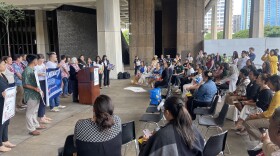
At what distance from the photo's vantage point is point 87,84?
323 inches

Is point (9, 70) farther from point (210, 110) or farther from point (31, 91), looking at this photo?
point (210, 110)

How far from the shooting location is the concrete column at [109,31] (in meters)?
14.6

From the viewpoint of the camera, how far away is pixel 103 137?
2512 mm

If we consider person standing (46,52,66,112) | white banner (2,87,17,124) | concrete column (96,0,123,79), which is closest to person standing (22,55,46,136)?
white banner (2,87,17,124)

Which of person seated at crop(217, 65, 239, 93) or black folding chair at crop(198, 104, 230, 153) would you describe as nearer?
black folding chair at crop(198, 104, 230, 153)

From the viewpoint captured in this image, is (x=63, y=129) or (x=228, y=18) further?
(x=228, y=18)

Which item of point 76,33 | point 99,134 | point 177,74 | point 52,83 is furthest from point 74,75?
point 76,33

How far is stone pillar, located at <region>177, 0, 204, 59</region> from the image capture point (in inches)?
816

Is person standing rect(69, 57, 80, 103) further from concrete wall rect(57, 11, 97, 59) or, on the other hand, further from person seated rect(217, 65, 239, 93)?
concrete wall rect(57, 11, 97, 59)

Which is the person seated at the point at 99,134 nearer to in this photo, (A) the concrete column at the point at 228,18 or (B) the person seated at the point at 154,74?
(B) the person seated at the point at 154,74

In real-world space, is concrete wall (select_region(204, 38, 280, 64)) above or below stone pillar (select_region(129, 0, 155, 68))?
below

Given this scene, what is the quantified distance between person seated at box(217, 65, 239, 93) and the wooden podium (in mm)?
4046

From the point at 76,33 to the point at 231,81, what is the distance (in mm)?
12138

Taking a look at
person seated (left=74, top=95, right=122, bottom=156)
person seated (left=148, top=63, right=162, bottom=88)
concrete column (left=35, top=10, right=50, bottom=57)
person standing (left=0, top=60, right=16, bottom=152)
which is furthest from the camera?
concrete column (left=35, top=10, right=50, bottom=57)
